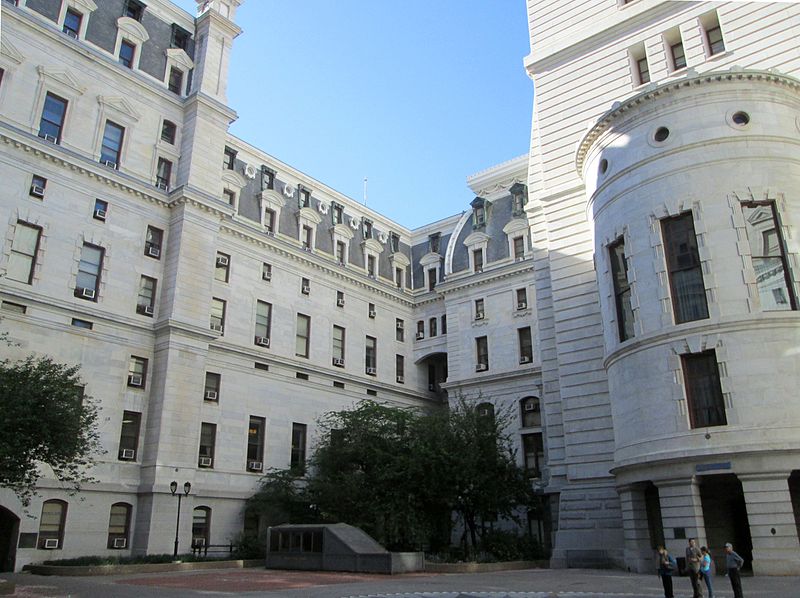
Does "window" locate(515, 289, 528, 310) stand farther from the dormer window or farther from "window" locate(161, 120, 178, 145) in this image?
"window" locate(161, 120, 178, 145)

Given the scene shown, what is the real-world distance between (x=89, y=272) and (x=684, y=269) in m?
26.8

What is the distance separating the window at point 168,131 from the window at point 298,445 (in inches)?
721

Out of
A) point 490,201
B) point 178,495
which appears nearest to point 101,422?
point 178,495

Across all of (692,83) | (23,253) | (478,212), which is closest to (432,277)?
(478,212)

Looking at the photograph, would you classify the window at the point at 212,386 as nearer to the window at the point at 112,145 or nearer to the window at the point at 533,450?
the window at the point at 112,145

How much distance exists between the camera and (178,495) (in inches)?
1266

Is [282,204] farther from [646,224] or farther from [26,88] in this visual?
[646,224]

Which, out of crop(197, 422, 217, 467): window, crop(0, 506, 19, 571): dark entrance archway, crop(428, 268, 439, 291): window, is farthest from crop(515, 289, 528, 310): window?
crop(0, 506, 19, 571): dark entrance archway

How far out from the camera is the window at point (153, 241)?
117 ft

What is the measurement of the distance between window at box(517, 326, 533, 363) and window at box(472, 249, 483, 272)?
6501 millimetres

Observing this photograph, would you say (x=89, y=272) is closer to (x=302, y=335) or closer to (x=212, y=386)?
(x=212, y=386)

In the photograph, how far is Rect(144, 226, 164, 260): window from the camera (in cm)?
3572

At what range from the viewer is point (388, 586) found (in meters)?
19.2

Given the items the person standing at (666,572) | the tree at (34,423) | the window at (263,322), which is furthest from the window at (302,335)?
the person standing at (666,572)
